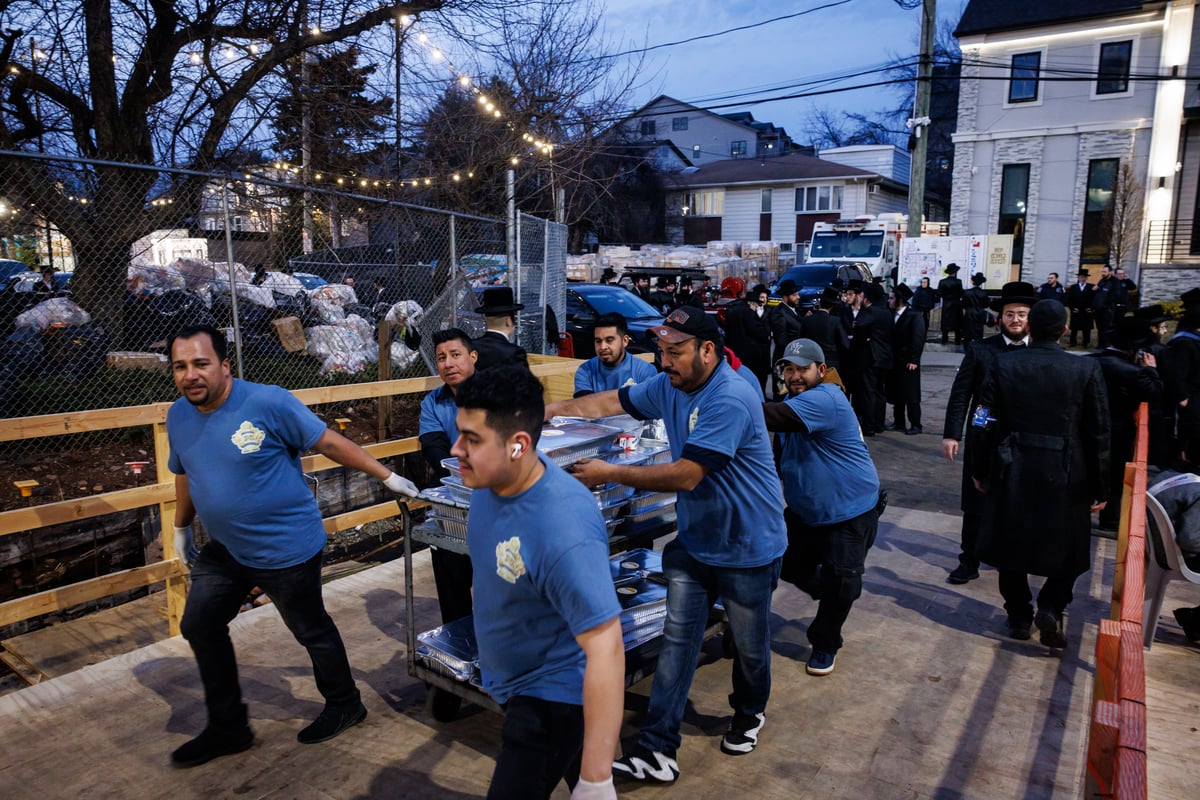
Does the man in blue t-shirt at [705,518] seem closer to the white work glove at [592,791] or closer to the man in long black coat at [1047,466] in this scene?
the white work glove at [592,791]

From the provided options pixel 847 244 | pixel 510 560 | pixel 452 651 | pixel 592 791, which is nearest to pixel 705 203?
pixel 847 244

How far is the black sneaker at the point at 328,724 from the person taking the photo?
12.1ft

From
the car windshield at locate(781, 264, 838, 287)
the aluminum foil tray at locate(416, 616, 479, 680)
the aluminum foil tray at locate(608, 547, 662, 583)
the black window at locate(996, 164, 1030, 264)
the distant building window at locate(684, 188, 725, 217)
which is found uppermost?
the distant building window at locate(684, 188, 725, 217)

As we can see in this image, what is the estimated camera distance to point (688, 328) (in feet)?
10.8

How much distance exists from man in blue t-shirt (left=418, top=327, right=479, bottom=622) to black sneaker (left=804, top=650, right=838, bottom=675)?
6.10 feet

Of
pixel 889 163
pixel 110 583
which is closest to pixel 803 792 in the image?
pixel 110 583

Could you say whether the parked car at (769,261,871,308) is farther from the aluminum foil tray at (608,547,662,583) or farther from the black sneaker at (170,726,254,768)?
the black sneaker at (170,726,254,768)

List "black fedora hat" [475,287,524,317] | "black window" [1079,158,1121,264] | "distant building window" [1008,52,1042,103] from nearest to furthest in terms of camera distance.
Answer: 1. "black fedora hat" [475,287,524,317]
2. "black window" [1079,158,1121,264]
3. "distant building window" [1008,52,1042,103]

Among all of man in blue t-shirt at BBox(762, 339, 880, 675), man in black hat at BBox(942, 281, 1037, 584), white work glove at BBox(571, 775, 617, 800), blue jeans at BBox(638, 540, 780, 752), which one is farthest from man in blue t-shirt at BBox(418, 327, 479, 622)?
man in black hat at BBox(942, 281, 1037, 584)

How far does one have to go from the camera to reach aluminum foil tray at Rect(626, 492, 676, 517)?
12.8ft

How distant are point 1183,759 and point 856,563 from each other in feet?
5.26

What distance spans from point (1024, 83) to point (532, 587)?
31978 millimetres

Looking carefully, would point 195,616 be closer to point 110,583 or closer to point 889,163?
point 110,583

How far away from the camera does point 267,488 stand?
11.3ft
